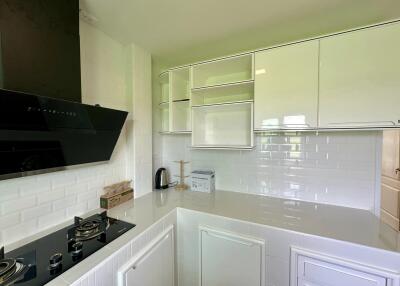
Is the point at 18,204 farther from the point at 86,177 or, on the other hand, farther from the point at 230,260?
the point at 230,260

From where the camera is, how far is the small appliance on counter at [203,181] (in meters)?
1.81

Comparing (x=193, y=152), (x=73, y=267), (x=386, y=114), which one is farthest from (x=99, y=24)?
(x=386, y=114)

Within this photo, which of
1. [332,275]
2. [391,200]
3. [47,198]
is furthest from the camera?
[391,200]

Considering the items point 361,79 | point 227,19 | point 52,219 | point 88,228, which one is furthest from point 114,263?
point 361,79

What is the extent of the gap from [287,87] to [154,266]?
1.50m

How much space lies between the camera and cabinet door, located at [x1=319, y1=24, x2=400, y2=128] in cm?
106

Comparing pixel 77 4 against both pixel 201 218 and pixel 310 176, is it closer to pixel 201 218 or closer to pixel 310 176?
pixel 201 218

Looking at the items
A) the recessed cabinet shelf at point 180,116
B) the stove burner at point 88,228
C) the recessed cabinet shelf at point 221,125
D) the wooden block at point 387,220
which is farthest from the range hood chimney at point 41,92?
the wooden block at point 387,220

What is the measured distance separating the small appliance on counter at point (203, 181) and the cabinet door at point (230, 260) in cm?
52

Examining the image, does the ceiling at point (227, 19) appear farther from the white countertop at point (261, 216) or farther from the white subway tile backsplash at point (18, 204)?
the white countertop at point (261, 216)

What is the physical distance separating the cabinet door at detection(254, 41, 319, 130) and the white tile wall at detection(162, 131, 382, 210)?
0.30 metres

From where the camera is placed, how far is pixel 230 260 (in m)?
1.24

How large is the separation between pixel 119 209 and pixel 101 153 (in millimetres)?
455

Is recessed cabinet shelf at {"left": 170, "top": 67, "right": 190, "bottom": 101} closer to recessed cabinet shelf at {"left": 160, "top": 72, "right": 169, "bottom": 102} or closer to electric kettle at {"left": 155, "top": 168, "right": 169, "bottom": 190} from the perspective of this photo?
recessed cabinet shelf at {"left": 160, "top": 72, "right": 169, "bottom": 102}
